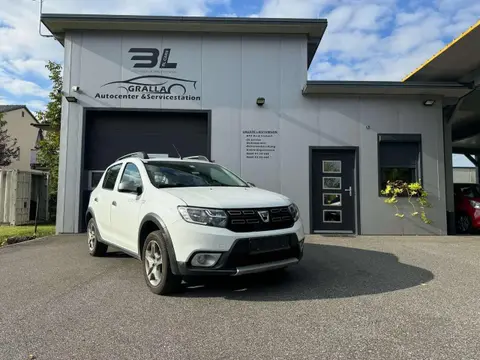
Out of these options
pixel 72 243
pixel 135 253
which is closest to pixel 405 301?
pixel 135 253

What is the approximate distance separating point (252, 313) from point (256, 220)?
1.00 meters

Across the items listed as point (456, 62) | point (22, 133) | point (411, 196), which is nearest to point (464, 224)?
point (411, 196)

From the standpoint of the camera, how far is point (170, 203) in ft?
13.5

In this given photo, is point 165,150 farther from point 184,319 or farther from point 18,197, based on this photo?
point 184,319

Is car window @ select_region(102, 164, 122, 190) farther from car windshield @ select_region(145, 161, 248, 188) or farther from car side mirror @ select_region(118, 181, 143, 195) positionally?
car windshield @ select_region(145, 161, 248, 188)

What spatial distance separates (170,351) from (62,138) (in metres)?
8.79

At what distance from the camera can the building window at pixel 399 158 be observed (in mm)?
10117

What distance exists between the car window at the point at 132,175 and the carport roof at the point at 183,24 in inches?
236

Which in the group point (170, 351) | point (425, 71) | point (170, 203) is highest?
point (425, 71)

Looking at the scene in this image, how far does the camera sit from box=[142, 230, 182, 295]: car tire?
4.06 meters

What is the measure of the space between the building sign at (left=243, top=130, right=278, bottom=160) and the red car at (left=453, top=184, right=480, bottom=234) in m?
6.52

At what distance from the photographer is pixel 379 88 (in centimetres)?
976

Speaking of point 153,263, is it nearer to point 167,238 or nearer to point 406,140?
point 167,238

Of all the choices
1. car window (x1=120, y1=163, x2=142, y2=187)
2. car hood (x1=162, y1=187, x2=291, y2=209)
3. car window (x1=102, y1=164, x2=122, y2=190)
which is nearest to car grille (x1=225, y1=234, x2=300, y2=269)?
car hood (x1=162, y1=187, x2=291, y2=209)
